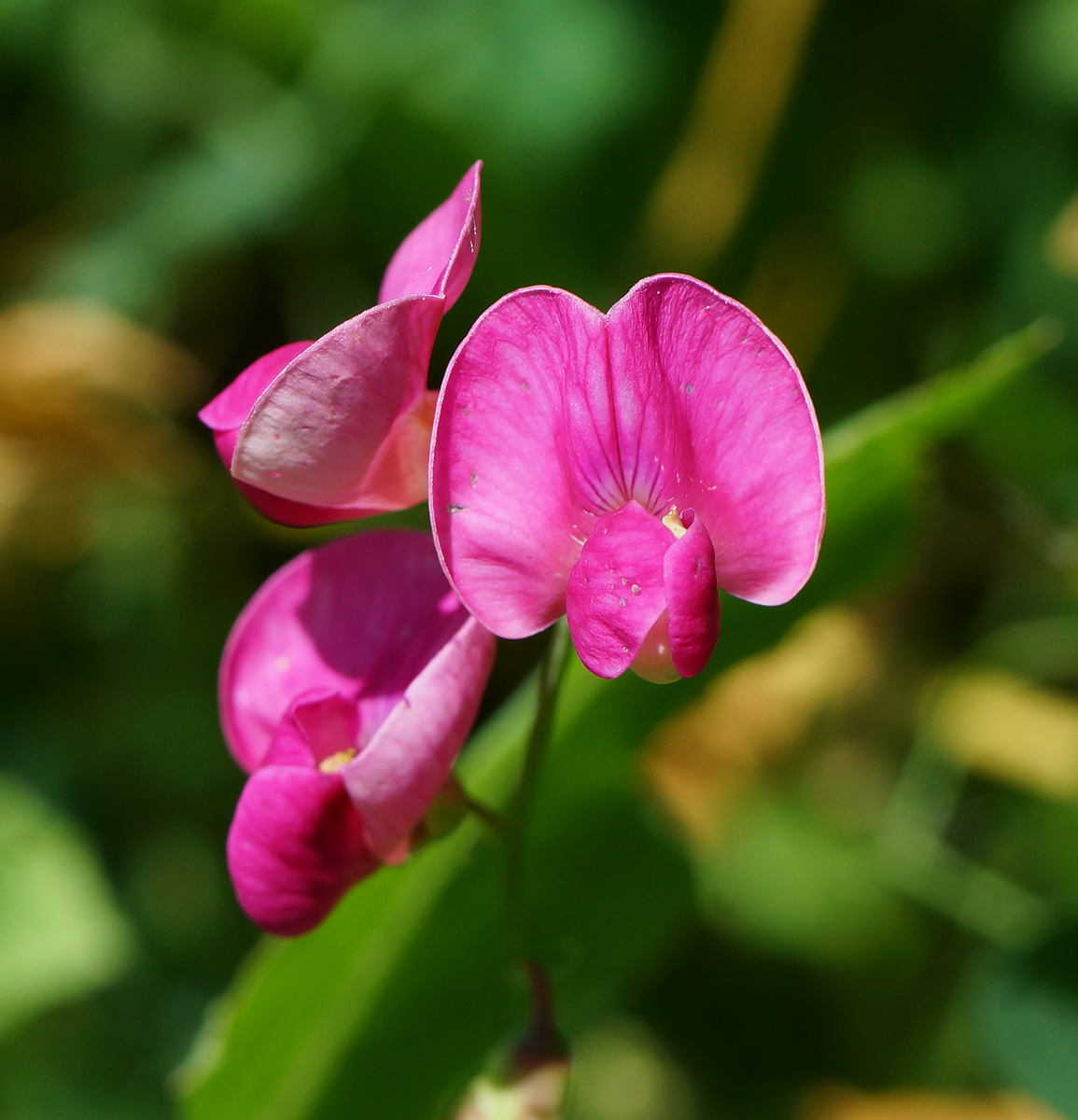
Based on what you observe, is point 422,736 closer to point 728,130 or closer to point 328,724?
point 328,724

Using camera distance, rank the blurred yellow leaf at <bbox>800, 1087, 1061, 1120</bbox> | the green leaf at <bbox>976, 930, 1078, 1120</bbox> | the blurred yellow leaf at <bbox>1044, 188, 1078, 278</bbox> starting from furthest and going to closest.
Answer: the blurred yellow leaf at <bbox>800, 1087, 1061, 1120</bbox>, the blurred yellow leaf at <bbox>1044, 188, 1078, 278</bbox>, the green leaf at <bbox>976, 930, 1078, 1120</bbox>

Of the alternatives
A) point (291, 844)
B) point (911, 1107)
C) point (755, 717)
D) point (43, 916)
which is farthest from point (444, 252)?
point (911, 1107)

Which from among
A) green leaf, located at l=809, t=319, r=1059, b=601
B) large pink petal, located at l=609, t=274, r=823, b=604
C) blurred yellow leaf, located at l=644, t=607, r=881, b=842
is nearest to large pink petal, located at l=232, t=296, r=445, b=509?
large pink petal, located at l=609, t=274, r=823, b=604

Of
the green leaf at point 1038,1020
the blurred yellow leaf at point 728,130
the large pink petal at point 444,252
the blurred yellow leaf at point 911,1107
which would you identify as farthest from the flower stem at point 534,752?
the blurred yellow leaf at point 728,130

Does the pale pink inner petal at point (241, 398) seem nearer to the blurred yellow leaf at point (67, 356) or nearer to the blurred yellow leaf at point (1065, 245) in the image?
the blurred yellow leaf at point (1065, 245)

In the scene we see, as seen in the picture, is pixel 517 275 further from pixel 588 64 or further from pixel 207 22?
pixel 207 22

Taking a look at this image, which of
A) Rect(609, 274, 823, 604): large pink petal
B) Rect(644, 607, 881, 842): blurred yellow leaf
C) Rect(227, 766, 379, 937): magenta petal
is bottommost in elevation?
Rect(644, 607, 881, 842): blurred yellow leaf

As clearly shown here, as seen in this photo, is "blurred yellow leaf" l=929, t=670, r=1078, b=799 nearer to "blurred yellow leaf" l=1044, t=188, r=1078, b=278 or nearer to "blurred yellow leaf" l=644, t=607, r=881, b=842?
"blurred yellow leaf" l=644, t=607, r=881, b=842
